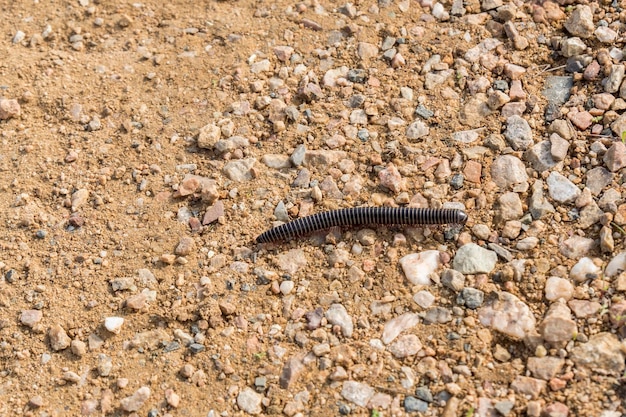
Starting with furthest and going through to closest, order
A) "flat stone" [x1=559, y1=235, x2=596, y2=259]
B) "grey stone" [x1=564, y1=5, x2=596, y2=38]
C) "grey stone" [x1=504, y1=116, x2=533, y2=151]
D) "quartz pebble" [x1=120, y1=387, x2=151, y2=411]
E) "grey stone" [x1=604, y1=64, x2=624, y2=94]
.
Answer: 1. "grey stone" [x1=564, y1=5, x2=596, y2=38]
2. "grey stone" [x1=604, y1=64, x2=624, y2=94]
3. "grey stone" [x1=504, y1=116, x2=533, y2=151]
4. "flat stone" [x1=559, y1=235, x2=596, y2=259]
5. "quartz pebble" [x1=120, y1=387, x2=151, y2=411]

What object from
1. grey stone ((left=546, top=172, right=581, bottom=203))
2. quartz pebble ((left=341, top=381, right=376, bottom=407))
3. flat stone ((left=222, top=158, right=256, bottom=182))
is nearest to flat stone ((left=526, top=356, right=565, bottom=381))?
quartz pebble ((left=341, top=381, right=376, bottom=407))

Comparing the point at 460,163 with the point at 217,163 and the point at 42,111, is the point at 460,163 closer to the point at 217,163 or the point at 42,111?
the point at 217,163

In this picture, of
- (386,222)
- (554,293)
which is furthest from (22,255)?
(554,293)

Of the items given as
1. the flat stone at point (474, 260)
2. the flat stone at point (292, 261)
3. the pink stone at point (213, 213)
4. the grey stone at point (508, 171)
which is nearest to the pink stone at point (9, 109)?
the pink stone at point (213, 213)

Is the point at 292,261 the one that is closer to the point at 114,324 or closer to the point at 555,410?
the point at 114,324

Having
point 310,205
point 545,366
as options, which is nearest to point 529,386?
point 545,366

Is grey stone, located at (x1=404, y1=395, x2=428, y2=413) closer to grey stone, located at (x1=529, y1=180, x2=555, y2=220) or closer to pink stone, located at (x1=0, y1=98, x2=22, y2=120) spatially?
grey stone, located at (x1=529, y1=180, x2=555, y2=220)
